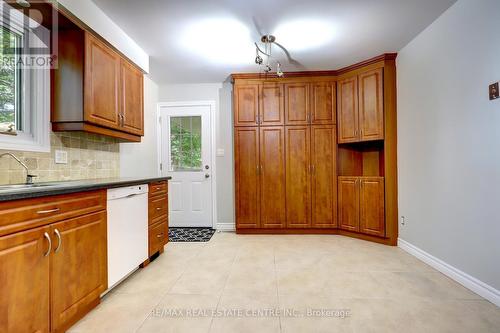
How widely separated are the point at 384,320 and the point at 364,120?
2466 millimetres

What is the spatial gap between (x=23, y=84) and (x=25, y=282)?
1526mm

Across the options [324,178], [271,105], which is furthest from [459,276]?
[271,105]

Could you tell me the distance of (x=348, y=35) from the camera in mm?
2637

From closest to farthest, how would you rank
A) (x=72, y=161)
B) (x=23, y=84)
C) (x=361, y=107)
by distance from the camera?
(x=23, y=84)
(x=72, y=161)
(x=361, y=107)

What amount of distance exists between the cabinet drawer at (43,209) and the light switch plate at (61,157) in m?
0.70

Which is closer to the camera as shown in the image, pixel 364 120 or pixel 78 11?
pixel 78 11

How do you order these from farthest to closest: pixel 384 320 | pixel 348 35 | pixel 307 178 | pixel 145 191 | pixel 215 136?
pixel 215 136
pixel 307 178
pixel 348 35
pixel 145 191
pixel 384 320

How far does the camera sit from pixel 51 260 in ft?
4.36

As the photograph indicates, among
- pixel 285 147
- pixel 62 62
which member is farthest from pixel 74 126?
pixel 285 147

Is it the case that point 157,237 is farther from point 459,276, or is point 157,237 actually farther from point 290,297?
point 459,276

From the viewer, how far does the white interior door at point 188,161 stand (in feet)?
13.5

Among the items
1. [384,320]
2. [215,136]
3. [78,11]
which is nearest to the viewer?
[384,320]

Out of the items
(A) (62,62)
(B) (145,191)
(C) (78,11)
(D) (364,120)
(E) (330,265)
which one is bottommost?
(E) (330,265)

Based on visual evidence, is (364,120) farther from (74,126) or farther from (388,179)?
(74,126)
